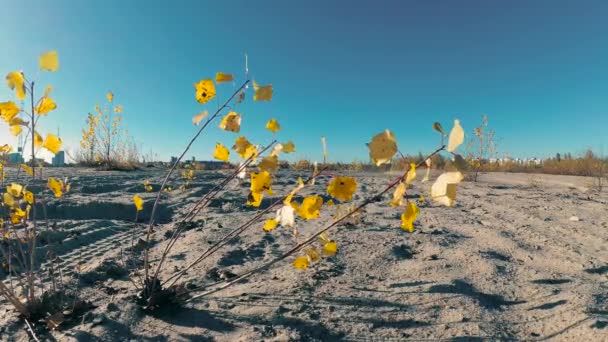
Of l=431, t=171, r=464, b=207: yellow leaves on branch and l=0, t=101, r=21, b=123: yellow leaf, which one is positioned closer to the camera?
l=431, t=171, r=464, b=207: yellow leaves on branch

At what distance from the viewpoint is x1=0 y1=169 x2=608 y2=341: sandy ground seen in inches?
51.5

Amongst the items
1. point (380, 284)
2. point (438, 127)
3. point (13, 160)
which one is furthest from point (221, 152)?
point (13, 160)

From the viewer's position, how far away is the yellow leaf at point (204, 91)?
1.18 m

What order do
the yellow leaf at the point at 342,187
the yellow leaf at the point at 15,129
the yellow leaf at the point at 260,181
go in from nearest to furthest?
the yellow leaf at the point at 342,187 → the yellow leaf at the point at 260,181 → the yellow leaf at the point at 15,129

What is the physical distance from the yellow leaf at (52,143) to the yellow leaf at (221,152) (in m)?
0.63

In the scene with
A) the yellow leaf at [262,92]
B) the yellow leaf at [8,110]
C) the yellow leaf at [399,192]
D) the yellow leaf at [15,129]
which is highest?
the yellow leaf at [262,92]

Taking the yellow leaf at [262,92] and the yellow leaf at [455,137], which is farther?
the yellow leaf at [262,92]

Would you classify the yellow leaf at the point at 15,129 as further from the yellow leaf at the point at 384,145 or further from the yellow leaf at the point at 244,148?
the yellow leaf at the point at 384,145

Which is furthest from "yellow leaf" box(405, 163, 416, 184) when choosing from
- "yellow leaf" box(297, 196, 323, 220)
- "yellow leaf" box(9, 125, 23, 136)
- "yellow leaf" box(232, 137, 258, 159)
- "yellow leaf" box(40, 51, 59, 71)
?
"yellow leaf" box(9, 125, 23, 136)

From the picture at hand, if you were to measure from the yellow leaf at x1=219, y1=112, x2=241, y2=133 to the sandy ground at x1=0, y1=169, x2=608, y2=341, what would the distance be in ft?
1.90

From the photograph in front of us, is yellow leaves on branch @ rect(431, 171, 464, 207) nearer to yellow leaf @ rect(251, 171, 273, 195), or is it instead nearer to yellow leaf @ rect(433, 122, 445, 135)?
yellow leaf @ rect(433, 122, 445, 135)

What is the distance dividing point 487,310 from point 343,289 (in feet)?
2.00

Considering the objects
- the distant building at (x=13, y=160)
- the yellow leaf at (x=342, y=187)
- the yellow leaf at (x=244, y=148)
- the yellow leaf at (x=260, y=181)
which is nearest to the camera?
the yellow leaf at (x=342, y=187)

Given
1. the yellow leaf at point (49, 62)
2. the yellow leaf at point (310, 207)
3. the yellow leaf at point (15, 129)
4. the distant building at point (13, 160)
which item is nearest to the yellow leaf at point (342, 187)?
the yellow leaf at point (310, 207)
